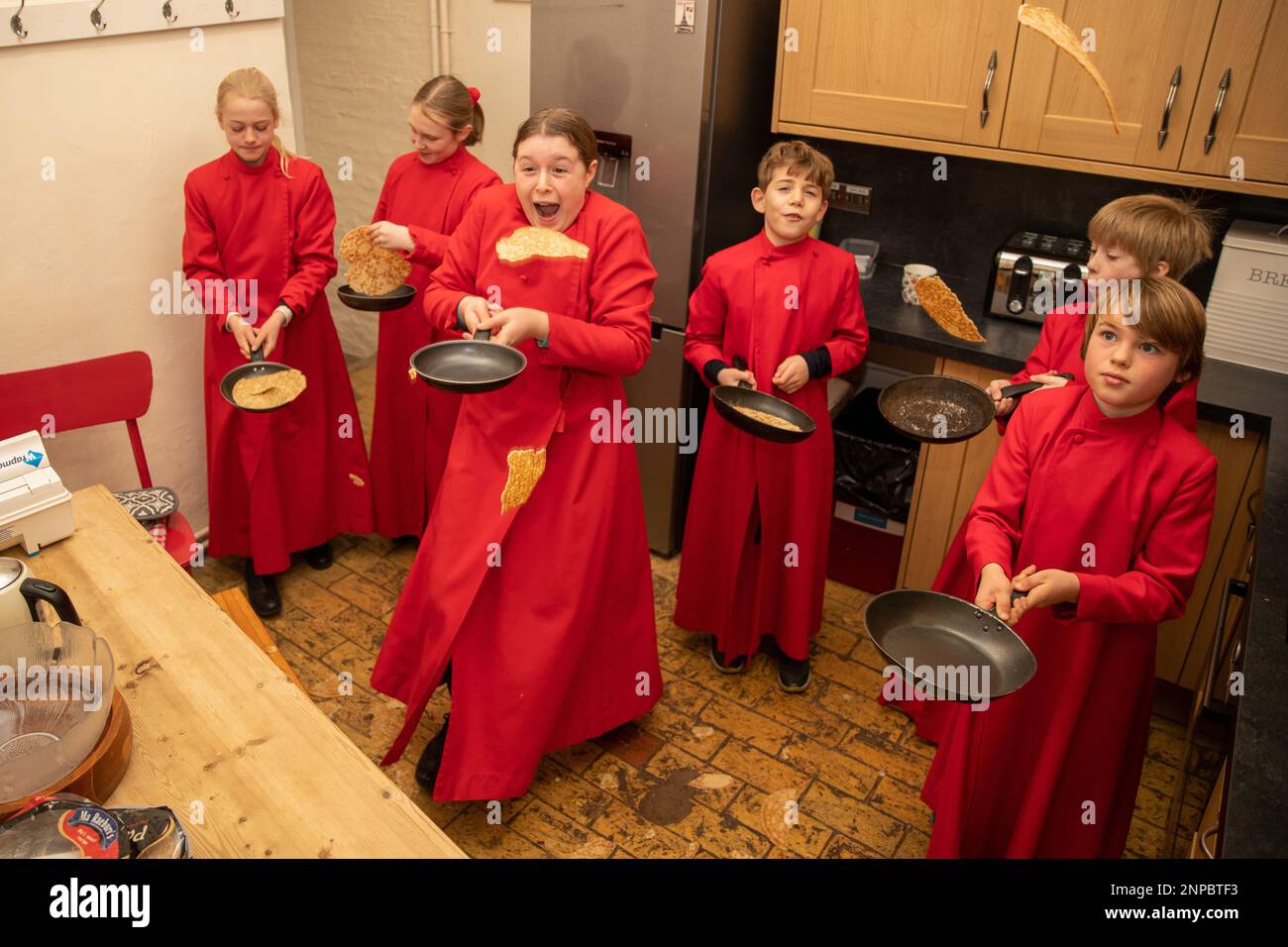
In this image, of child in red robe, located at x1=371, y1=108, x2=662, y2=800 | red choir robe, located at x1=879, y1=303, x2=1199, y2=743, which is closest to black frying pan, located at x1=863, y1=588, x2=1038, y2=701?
red choir robe, located at x1=879, y1=303, x2=1199, y2=743

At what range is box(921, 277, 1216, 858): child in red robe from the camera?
66.8 inches

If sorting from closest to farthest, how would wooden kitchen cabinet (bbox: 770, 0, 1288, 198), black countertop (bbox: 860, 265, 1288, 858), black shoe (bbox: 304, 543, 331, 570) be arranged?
black countertop (bbox: 860, 265, 1288, 858) → wooden kitchen cabinet (bbox: 770, 0, 1288, 198) → black shoe (bbox: 304, 543, 331, 570)

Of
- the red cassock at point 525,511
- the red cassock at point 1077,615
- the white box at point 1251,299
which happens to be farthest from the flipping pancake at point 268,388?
the white box at point 1251,299

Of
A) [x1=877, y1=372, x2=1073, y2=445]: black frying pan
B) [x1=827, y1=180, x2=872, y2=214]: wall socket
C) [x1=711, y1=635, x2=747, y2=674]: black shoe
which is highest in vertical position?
[x1=827, y1=180, x2=872, y2=214]: wall socket

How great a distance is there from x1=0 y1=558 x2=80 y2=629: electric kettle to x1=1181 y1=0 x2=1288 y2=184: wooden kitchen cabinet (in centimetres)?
275

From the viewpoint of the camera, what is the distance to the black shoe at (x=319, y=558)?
336 cm

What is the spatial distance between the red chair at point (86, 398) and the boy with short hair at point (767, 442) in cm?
140

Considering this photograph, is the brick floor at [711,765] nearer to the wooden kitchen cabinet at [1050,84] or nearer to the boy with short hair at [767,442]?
the boy with short hair at [767,442]

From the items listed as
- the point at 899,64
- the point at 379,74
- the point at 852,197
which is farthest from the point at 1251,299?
the point at 379,74

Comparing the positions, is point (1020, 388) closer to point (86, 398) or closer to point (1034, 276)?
point (1034, 276)

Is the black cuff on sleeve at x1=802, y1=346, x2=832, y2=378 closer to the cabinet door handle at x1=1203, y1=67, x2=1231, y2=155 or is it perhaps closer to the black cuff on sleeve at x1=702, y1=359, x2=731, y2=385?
the black cuff on sleeve at x1=702, y1=359, x2=731, y2=385

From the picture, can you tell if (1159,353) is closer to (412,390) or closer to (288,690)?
(288,690)

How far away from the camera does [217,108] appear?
2.69 m
